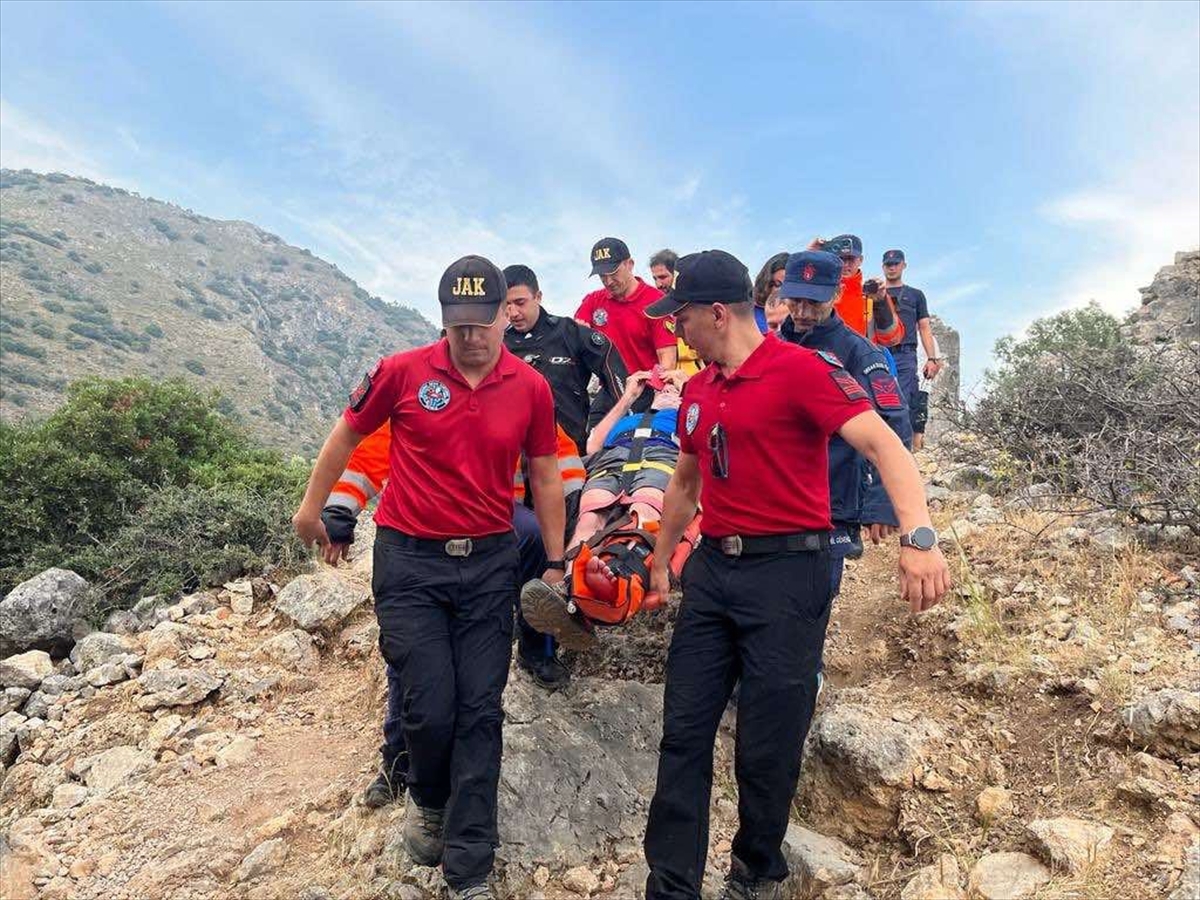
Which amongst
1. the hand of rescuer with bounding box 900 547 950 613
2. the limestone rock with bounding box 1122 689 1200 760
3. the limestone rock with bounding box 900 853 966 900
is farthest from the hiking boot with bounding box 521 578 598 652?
the limestone rock with bounding box 1122 689 1200 760

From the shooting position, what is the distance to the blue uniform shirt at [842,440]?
12.2ft

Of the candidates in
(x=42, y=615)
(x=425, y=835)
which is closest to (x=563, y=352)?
(x=425, y=835)

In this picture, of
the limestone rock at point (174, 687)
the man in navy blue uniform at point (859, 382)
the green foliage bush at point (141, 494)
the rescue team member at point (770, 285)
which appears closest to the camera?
the man in navy blue uniform at point (859, 382)

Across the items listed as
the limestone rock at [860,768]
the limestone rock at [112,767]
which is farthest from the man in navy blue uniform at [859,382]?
the limestone rock at [112,767]

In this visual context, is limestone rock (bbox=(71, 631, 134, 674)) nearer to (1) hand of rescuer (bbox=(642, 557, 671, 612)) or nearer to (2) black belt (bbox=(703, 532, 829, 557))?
(1) hand of rescuer (bbox=(642, 557, 671, 612))

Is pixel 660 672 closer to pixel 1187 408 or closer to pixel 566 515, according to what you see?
pixel 566 515

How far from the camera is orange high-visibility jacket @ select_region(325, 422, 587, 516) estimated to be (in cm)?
378

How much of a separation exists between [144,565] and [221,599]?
1287mm

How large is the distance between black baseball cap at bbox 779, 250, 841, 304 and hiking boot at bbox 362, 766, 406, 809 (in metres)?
2.93

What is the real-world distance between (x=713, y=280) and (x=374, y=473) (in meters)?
1.99

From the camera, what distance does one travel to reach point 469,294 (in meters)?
3.23

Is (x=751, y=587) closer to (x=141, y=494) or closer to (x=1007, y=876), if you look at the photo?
(x=1007, y=876)

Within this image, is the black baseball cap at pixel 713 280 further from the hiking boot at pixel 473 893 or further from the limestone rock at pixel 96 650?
the limestone rock at pixel 96 650

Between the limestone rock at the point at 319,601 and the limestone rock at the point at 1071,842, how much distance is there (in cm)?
465
